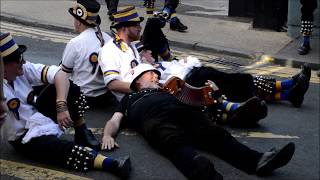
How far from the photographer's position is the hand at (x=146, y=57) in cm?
627

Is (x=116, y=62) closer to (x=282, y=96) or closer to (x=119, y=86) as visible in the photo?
(x=119, y=86)

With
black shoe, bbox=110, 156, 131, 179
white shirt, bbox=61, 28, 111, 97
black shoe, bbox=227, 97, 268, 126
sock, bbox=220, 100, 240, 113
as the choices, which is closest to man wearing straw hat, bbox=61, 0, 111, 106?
white shirt, bbox=61, 28, 111, 97

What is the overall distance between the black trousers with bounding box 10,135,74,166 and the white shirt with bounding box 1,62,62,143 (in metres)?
0.05

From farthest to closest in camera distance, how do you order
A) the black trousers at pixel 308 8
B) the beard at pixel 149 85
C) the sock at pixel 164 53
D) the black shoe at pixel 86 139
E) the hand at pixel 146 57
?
the black trousers at pixel 308 8, the sock at pixel 164 53, the hand at pixel 146 57, the beard at pixel 149 85, the black shoe at pixel 86 139

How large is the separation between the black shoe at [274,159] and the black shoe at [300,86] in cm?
180

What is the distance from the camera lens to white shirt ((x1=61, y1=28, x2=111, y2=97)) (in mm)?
6000

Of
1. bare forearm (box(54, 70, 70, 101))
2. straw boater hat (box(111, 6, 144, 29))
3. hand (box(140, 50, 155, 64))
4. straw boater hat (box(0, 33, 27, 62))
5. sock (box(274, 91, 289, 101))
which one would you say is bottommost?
sock (box(274, 91, 289, 101))

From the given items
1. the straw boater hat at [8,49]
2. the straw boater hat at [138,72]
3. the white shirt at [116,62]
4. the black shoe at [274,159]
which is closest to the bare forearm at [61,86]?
the straw boater hat at [8,49]

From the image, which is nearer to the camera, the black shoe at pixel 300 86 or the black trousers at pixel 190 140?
the black trousers at pixel 190 140

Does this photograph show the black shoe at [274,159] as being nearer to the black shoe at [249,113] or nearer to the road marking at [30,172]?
the black shoe at [249,113]

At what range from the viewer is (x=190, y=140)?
509 centimetres

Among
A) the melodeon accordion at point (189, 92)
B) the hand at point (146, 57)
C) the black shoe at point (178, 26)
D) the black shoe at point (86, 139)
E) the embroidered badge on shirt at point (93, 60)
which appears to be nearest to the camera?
the black shoe at point (86, 139)

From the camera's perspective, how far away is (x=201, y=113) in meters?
5.23

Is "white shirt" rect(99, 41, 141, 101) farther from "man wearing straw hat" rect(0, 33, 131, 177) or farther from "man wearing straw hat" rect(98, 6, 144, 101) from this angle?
"man wearing straw hat" rect(0, 33, 131, 177)
